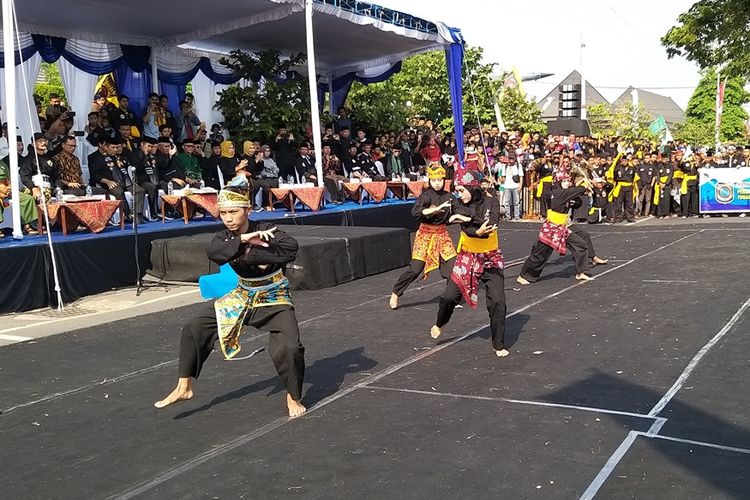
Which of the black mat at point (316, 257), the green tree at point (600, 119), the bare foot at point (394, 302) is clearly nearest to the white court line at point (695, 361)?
the bare foot at point (394, 302)

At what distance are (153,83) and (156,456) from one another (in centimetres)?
1409

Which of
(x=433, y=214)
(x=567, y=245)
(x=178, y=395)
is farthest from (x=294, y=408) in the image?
(x=567, y=245)

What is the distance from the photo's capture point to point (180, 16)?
15.3 m

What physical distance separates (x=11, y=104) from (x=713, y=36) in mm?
14276

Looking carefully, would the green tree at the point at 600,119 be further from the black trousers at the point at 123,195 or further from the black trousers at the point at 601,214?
the black trousers at the point at 123,195

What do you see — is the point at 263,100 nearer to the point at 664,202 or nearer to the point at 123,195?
the point at 123,195

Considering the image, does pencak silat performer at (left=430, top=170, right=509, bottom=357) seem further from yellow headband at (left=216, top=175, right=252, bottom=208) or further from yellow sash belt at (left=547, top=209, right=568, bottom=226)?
yellow sash belt at (left=547, top=209, right=568, bottom=226)

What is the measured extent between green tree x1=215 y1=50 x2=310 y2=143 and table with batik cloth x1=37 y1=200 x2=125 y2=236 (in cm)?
644

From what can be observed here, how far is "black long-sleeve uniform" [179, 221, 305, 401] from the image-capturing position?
5035 mm

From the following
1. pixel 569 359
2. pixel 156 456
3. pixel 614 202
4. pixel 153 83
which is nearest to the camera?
pixel 156 456

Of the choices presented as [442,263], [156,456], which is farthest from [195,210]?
[156,456]

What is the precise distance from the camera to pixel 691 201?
21.5m

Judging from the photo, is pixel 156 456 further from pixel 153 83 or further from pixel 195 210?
pixel 153 83

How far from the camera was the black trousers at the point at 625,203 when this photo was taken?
68.1ft
